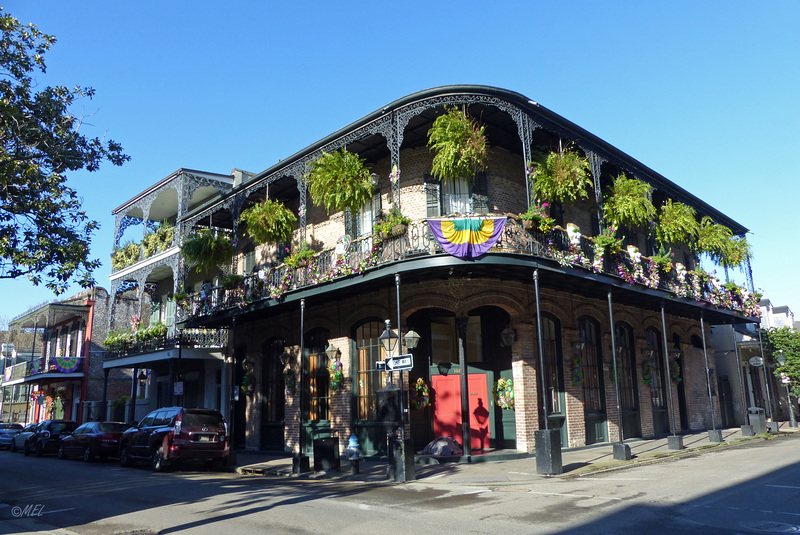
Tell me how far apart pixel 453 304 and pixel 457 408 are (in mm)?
2773

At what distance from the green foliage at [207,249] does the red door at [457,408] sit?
8.99 metres

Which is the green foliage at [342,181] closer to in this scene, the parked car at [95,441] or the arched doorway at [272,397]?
the arched doorway at [272,397]

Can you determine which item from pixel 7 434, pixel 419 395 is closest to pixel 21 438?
pixel 7 434

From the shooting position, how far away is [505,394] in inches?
604

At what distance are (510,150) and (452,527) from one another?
12228 millimetres

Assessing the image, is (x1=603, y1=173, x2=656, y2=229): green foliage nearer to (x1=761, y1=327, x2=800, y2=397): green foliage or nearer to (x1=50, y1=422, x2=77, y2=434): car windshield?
(x1=761, y1=327, x2=800, y2=397): green foliage

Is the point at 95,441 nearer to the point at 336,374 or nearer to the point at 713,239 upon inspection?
the point at 336,374

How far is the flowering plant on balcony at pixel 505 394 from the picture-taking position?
15266 mm

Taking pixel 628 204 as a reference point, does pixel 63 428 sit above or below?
below

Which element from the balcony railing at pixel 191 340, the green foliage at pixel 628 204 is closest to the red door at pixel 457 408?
the green foliage at pixel 628 204

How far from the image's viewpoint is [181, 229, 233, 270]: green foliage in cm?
2003

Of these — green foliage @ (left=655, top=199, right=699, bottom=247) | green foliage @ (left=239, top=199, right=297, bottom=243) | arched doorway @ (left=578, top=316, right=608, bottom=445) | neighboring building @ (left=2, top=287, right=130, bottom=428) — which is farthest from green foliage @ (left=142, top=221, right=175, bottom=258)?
green foliage @ (left=655, top=199, right=699, bottom=247)

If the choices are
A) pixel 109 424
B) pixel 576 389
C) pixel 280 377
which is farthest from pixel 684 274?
pixel 109 424

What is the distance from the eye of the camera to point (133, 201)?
27.3 m
